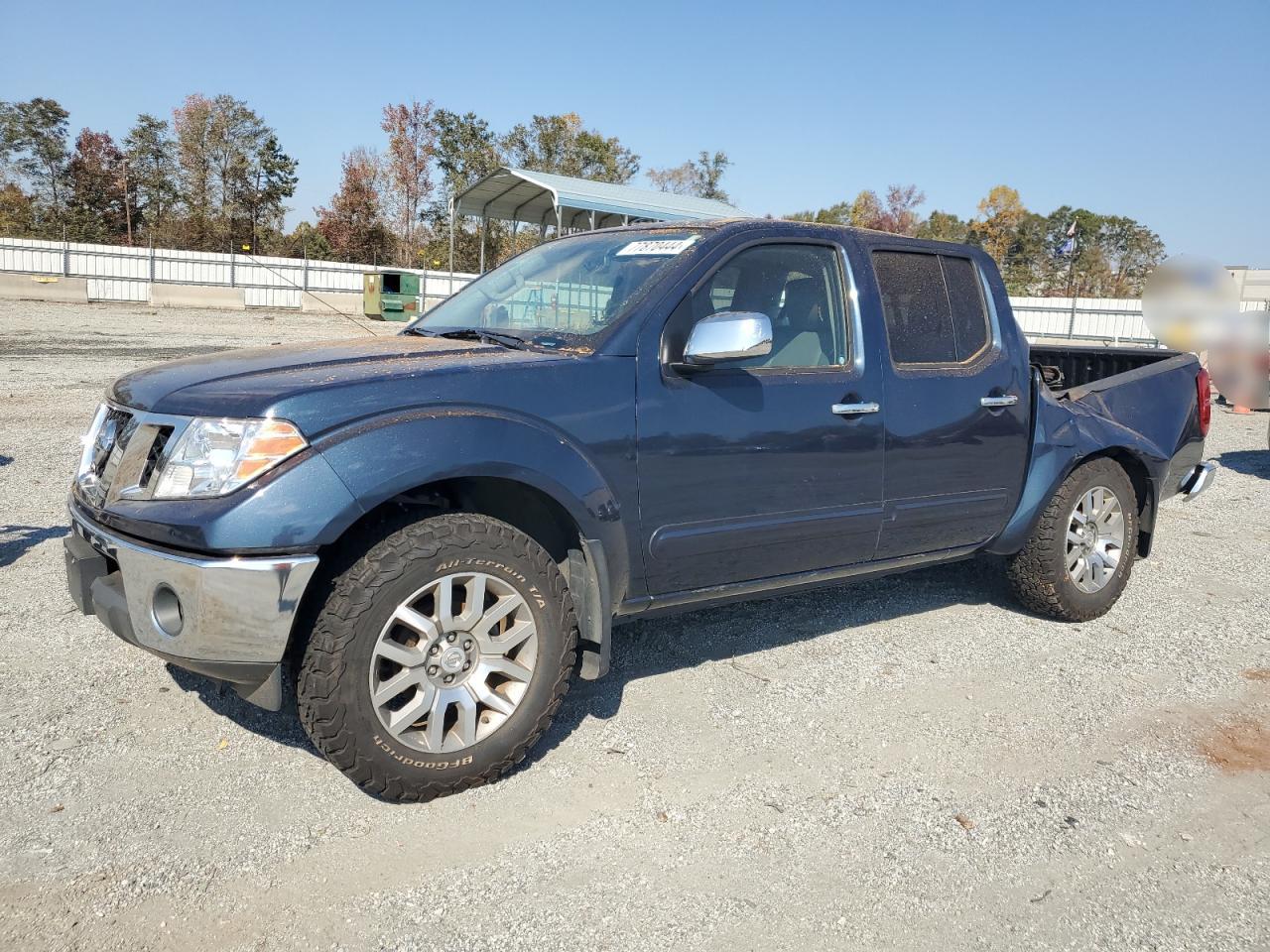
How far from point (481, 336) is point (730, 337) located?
41.5 inches

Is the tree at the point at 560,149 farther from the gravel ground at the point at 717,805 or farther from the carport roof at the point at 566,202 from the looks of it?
the gravel ground at the point at 717,805

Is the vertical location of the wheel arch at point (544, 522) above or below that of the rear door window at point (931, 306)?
below

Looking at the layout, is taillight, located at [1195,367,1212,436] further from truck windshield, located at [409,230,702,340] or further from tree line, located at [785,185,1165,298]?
tree line, located at [785,185,1165,298]

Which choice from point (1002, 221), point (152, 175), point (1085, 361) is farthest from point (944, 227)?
point (1085, 361)

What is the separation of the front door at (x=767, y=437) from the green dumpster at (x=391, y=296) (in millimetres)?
26612

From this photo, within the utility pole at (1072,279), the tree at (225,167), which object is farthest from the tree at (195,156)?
the utility pole at (1072,279)

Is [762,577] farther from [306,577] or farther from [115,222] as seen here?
[115,222]

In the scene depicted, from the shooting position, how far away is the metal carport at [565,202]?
20000 mm

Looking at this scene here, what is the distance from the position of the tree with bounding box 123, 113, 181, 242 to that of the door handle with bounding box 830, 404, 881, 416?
160 ft

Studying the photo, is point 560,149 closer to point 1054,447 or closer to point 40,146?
point 40,146

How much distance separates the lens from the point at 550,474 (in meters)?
2.99

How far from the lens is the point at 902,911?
98.7 inches

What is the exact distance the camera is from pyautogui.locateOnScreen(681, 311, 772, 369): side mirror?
10.6ft

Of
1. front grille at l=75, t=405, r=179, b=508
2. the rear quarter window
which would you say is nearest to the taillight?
the rear quarter window
